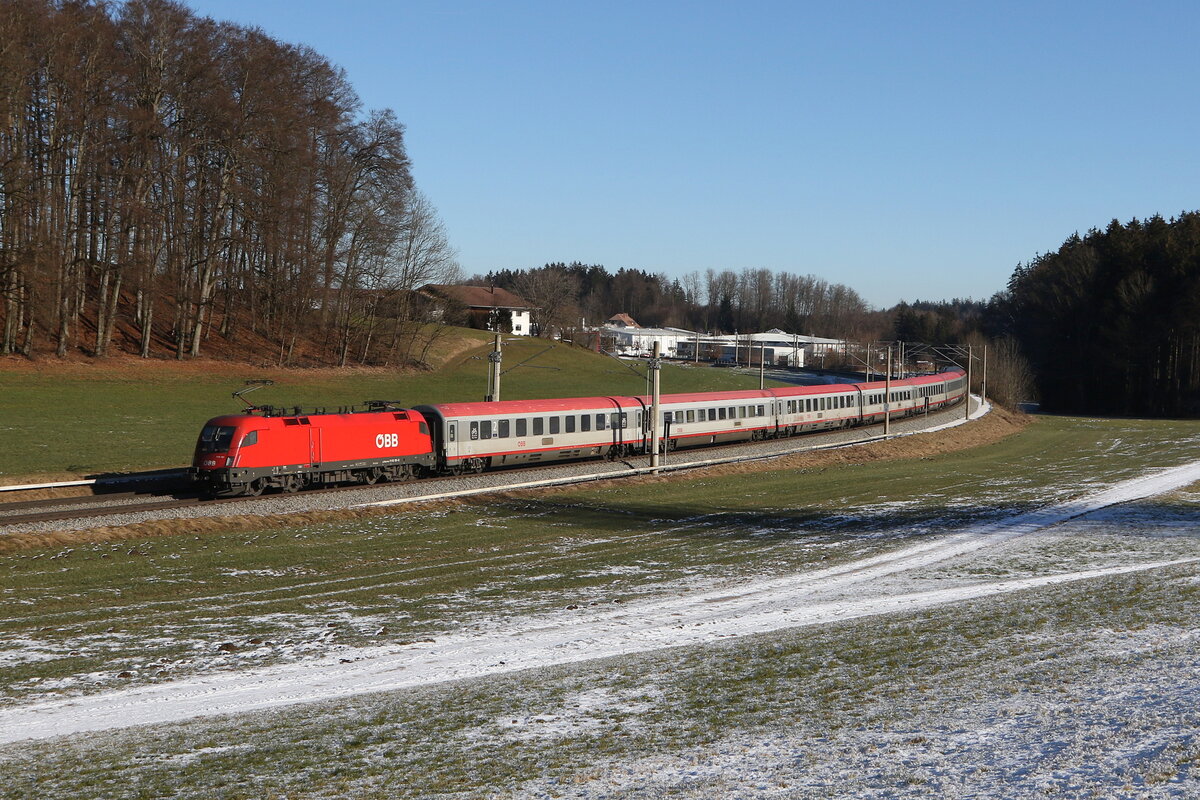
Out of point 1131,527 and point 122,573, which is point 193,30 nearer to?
point 122,573

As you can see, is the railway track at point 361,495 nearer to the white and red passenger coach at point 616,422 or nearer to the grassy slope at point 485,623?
the white and red passenger coach at point 616,422

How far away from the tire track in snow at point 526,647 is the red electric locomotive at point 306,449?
17766mm

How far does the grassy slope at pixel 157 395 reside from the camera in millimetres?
40969

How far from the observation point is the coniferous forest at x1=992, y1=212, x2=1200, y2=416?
102m

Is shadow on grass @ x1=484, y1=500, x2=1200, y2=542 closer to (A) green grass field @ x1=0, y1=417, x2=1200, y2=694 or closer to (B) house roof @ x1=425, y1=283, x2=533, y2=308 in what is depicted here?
(A) green grass field @ x1=0, y1=417, x2=1200, y2=694

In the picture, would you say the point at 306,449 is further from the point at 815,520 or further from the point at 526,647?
the point at 526,647

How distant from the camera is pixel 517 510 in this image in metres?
31.8

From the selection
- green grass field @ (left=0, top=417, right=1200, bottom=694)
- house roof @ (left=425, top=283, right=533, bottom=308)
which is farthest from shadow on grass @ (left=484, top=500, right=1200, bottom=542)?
house roof @ (left=425, top=283, right=533, bottom=308)

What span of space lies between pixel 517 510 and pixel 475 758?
20946 millimetres

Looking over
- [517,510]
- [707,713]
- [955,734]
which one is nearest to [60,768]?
[707,713]

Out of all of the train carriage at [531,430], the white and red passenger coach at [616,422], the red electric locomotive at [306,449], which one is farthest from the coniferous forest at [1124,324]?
the red electric locomotive at [306,449]

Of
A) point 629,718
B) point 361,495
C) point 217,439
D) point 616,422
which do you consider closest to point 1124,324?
point 616,422

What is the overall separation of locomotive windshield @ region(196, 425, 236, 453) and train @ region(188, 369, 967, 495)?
0.04m

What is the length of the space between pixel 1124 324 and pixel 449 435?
88998 mm
